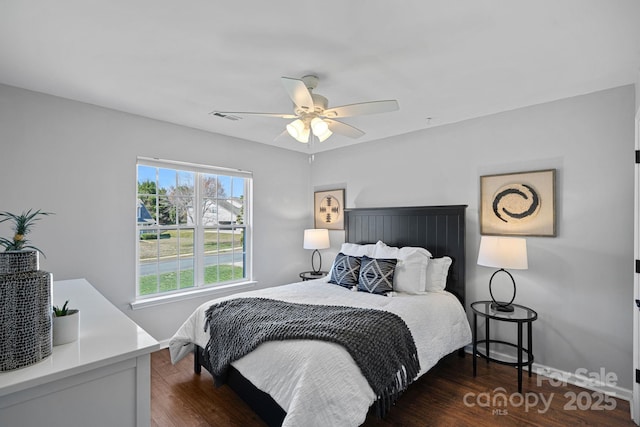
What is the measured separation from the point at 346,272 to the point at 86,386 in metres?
2.70

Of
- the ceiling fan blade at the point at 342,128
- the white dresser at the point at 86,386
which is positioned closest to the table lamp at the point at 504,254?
the ceiling fan blade at the point at 342,128

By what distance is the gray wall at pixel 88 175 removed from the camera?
2662 millimetres

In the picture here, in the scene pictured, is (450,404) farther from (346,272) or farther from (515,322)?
(346,272)

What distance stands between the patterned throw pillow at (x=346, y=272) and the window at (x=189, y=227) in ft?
4.64

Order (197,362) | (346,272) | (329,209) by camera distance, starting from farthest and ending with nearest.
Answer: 1. (329,209)
2. (346,272)
3. (197,362)

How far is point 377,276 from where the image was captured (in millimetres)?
3238

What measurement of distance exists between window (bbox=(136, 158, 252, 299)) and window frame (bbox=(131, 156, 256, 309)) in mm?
11

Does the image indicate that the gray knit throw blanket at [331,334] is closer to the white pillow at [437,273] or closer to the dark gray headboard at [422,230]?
the white pillow at [437,273]

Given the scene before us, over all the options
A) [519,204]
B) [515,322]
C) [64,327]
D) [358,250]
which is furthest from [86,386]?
[519,204]

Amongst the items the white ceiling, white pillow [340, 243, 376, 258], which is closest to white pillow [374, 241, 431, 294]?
white pillow [340, 243, 376, 258]

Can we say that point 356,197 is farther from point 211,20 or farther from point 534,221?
point 211,20

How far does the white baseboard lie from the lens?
2.52m

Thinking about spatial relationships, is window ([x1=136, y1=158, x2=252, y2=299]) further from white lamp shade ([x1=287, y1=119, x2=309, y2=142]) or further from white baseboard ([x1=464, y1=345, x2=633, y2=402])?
white baseboard ([x1=464, y1=345, x2=633, y2=402])

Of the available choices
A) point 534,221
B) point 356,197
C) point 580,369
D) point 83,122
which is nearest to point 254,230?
point 356,197
